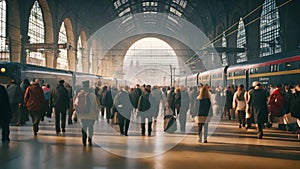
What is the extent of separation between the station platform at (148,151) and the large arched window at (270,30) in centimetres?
2083

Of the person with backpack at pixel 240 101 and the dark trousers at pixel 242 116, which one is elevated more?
the person with backpack at pixel 240 101

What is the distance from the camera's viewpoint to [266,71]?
22.1m

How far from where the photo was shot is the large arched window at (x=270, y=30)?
106 feet

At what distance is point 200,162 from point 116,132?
222 inches

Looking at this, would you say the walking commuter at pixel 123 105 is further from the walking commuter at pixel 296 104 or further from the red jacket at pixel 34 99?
the walking commuter at pixel 296 104

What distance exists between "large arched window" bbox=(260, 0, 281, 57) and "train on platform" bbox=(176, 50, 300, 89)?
5409 millimetres

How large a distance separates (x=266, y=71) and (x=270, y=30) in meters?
13.8

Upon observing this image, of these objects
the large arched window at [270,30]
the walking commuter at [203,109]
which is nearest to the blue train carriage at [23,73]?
the walking commuter at [203,109]

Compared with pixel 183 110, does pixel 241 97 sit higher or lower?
higher

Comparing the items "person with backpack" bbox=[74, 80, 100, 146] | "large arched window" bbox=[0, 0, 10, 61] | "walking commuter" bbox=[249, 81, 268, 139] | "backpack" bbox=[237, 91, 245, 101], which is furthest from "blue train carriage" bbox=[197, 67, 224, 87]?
"person with backpack" bbox=[74, 80, 100, 146]

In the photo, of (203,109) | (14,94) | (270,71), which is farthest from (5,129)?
(270,71)

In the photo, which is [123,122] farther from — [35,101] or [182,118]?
[35,101]

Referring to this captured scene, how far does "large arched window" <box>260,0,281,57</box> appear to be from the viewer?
32.3 metres

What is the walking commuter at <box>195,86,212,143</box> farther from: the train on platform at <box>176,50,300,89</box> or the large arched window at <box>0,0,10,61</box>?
the large arched window at <box>0,0,10,61</box>
